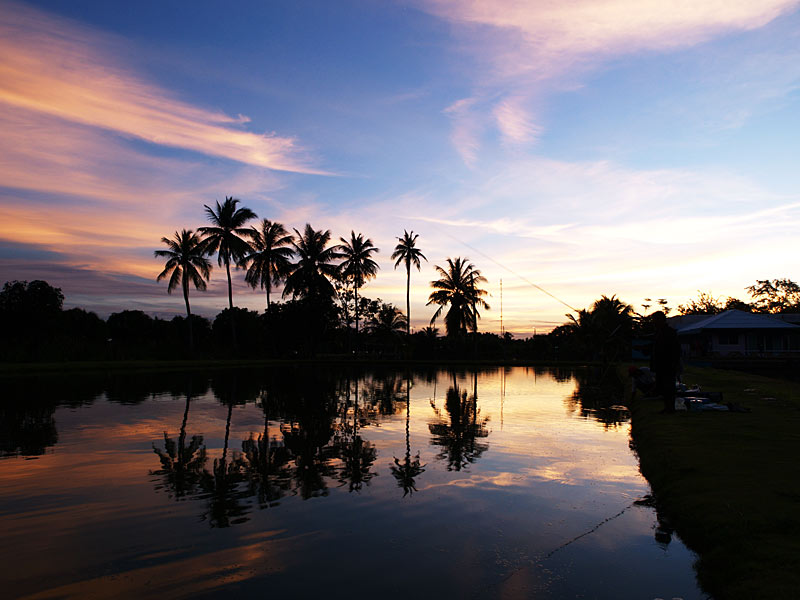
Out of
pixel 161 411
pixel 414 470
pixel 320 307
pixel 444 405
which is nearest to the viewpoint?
pixel 414 470

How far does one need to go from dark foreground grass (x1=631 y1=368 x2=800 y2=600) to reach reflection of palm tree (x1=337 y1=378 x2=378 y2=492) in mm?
3827

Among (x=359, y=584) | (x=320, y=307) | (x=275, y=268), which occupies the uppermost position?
(x=275, y=268)

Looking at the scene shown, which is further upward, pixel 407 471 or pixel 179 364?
pixel 179 364

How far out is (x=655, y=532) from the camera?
18.9 feet

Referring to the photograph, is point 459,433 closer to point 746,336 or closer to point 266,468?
point 266,468

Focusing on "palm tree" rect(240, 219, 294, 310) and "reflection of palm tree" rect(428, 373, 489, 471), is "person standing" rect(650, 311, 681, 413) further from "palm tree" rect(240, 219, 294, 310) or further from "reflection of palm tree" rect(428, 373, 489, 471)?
"palm tree" rect(240, 219, 294, 310)

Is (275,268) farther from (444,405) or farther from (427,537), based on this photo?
(427,537)

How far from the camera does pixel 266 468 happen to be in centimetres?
844

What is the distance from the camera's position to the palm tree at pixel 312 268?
176ft

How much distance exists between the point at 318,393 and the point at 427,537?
1548 cm

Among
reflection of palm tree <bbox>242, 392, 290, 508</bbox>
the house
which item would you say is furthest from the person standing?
the house

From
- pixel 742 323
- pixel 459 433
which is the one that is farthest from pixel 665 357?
pixel 742 323

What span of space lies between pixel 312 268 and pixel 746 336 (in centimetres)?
3687

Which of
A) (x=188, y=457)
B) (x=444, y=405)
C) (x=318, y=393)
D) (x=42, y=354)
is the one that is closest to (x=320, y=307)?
(x=42, y=354)
